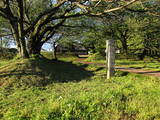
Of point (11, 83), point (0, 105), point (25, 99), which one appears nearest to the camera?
point (0, 105)

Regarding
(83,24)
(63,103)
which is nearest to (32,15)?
(83,24)

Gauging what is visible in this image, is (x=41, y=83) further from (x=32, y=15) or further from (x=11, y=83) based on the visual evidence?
(x=32, y=15)

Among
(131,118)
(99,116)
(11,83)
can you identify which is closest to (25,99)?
(11,83)

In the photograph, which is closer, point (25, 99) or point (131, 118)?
point (131, 118)

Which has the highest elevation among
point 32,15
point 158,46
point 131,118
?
point 32,15

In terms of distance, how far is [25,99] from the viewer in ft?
17.0

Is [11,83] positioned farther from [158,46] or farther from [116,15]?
[158,46]

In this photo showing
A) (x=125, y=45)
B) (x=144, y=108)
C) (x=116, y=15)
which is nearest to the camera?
(x=144, y=108)

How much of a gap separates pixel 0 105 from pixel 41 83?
9.04 ft

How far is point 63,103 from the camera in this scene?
4.48 m

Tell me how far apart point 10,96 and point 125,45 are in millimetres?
21748

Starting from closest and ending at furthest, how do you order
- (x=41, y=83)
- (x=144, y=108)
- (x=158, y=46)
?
(x=144, y=108) < (x=41, y=83) < (x=158, y=46)

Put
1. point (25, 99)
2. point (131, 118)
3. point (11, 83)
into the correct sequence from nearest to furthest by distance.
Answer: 1. point (131, 118)
2. point (25, 99)
3. point (11, 83)

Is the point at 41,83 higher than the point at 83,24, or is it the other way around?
the point at 83,24
